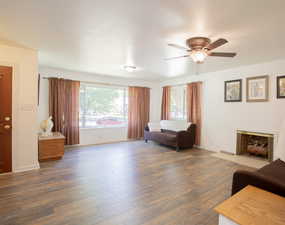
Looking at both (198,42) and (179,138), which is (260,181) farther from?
(179,138)

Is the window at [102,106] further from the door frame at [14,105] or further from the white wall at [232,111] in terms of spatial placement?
the white wall at [232,111]

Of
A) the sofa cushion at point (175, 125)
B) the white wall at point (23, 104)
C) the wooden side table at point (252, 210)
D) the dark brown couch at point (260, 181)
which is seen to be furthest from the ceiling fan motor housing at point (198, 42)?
the sofa cushion at point (175, 125)

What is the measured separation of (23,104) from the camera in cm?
319

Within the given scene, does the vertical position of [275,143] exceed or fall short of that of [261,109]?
A: it falls short

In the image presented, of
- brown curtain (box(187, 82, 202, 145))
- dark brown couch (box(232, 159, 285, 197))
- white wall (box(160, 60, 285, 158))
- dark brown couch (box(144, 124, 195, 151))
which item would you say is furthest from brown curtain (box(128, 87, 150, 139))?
dark brown couch (box(232, 159, 285, 197))

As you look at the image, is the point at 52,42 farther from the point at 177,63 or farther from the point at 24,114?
the point at 177,63

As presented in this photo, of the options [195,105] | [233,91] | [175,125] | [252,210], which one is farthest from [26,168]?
[233,91]

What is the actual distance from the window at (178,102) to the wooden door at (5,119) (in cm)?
504

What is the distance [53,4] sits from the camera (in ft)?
5.82

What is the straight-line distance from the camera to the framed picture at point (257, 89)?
12.9 ft

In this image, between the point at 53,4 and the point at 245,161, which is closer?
the point at 53,4

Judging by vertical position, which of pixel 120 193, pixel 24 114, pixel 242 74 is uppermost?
pixel 242 74

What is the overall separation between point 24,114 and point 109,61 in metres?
2.14

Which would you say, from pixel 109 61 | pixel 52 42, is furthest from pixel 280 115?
pixel 52 42
